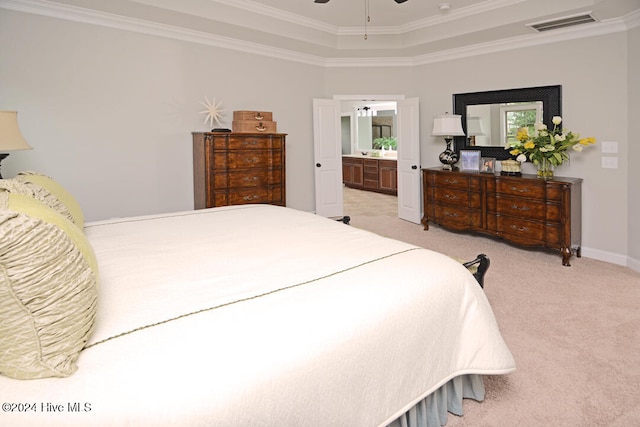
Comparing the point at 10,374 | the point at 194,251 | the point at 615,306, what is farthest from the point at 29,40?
the point at 615,306

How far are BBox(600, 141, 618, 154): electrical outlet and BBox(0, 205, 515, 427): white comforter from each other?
11.9ft

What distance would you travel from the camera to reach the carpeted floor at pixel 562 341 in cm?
206

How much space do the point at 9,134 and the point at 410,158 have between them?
5.23 metres

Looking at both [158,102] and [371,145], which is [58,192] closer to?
[158,102]

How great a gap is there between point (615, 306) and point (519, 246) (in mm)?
1814

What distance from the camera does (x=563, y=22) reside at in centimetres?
453

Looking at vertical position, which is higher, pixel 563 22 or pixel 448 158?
pixel 563 22

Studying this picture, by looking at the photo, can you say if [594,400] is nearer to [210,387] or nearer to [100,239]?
[210,387]

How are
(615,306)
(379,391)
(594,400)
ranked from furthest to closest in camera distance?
(615,306)
(594,400)
(379,391)

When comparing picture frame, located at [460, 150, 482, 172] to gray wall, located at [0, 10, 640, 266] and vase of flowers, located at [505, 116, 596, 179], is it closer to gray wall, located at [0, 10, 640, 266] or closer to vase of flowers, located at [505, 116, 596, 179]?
vase of flowers, located at [505, 116, 596, 179]

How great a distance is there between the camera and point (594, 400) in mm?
2158

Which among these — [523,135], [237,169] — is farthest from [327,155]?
[523,135]

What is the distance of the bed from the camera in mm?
1101

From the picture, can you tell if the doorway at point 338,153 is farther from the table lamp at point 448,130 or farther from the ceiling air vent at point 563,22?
the ceiling air vent at point 563,22
